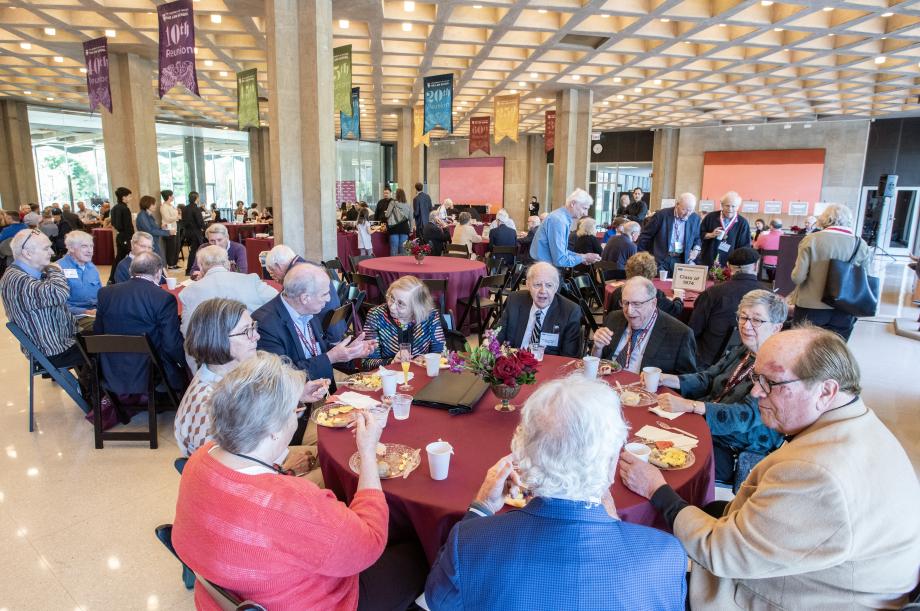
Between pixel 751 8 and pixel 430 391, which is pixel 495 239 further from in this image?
pixel 430 391

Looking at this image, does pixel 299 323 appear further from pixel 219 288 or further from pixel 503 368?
pixel 503 368

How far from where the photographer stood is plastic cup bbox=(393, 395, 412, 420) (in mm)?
2178

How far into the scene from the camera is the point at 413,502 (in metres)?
1.65

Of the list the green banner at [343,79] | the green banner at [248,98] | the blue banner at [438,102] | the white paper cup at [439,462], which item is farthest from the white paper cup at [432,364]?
Answer: the blue banner at [438,102]

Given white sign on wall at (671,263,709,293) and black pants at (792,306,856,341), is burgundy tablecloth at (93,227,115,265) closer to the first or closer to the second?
white sign on wall at (671,263,709,293)

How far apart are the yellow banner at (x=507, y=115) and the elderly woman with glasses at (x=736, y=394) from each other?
424 inches

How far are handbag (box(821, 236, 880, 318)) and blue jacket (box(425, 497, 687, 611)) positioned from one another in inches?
174

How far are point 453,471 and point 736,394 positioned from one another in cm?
156

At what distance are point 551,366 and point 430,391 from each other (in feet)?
2.73

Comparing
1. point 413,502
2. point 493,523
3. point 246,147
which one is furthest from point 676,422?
point 246,147

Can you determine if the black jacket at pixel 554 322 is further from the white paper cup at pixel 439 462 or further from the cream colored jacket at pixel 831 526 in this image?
the cream colored jacket at pixel 831 526

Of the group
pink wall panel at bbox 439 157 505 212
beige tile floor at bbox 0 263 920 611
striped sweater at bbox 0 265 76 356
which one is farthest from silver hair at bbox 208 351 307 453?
pink wall panel at bbox 439 157 505 212

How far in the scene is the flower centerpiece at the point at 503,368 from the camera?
2199 mm

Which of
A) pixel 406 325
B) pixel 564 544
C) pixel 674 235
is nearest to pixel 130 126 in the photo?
pixel 406 325
